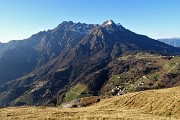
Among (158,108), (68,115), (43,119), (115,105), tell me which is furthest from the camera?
(115,105)

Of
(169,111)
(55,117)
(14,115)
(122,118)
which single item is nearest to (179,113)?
(169,111)

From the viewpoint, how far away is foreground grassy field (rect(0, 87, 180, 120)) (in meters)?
52.3

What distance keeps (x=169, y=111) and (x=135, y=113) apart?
20.5 ft

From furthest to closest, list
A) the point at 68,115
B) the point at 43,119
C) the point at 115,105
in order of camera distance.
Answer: the point at 115,105 < the point at 68,115 < the point at 43,119

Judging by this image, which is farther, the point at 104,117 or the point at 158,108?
the point at 158,108

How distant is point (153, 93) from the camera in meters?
70.2

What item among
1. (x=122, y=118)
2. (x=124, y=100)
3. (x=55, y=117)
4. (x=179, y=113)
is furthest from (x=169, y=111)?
(x=55, y=117)

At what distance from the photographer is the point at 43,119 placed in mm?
50375

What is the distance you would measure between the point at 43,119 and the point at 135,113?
1753 cm

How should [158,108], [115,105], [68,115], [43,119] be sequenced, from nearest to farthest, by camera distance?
[43,119] → [68,115] → [158,108] → [115,105]

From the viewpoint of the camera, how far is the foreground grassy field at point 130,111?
52312mm

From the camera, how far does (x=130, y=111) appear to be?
59.5m

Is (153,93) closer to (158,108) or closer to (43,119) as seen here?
(158,108)

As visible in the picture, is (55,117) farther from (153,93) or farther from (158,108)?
(153,93)
